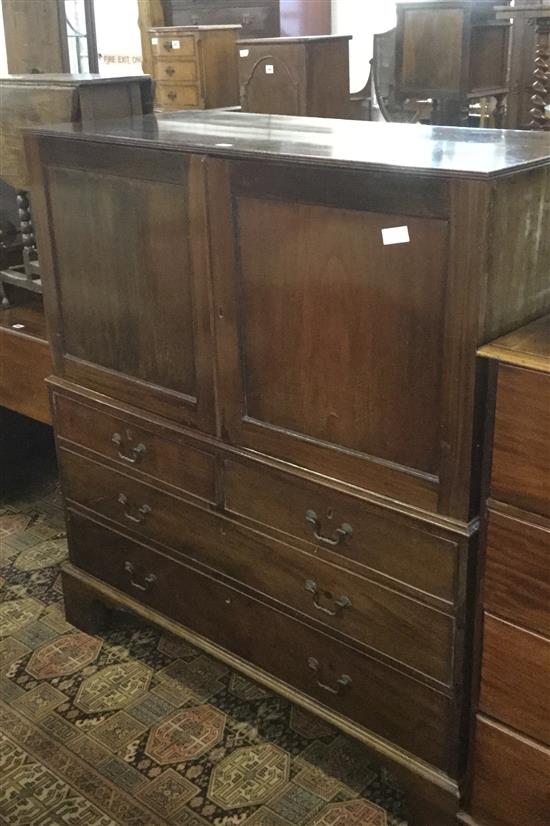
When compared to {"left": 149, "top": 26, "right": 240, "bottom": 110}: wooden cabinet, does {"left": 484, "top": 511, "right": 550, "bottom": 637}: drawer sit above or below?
below

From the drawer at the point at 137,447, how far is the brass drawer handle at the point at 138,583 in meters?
0.26

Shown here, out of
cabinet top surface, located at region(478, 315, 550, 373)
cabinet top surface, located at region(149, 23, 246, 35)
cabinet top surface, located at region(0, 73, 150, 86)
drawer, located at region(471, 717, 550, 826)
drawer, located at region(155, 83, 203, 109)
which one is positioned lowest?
drawer, located at region(471, 717, 550, 826)

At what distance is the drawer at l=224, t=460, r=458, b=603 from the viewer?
4.73 feet

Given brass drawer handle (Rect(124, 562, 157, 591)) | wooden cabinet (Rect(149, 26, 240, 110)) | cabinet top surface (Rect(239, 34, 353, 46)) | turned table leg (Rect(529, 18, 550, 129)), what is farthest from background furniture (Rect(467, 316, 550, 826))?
wooden cabinet (Rect(149, 26, 240, 110))

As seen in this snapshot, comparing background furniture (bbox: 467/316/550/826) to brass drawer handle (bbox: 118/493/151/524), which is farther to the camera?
brass drawer handle (bbox: 118/493/151/524)

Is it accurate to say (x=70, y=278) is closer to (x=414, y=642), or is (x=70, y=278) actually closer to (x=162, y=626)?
(x=162, y=626)

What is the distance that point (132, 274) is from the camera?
178 cm

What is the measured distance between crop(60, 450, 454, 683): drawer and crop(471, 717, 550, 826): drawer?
5.1 inches

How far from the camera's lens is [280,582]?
5.69ft

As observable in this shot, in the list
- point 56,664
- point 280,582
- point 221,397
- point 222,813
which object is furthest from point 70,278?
point 222,813

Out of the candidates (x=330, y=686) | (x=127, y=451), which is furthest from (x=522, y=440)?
(x=127, y=451)

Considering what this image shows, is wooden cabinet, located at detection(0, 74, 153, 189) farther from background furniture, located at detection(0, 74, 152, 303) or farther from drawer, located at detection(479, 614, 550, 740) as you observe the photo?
drawer, located at detection(479, 614, 550, 740)

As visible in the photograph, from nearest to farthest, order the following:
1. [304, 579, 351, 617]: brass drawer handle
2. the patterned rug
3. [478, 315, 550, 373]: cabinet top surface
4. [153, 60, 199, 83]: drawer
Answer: [478, 315, 550, 373]: cabinet top surface, [304, 579, 351, 617]: brass drawer handle, the patterned rug, [153, 60, 199, 83]: drawer

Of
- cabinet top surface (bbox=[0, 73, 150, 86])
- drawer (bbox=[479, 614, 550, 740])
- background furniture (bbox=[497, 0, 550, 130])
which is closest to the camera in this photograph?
drawer (bbox=[479, 614, 550, 740])
